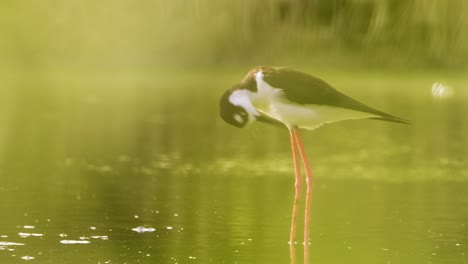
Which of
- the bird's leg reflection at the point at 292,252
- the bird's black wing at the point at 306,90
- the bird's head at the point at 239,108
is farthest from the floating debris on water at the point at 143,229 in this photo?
the bird's black wing at the point at 306,90

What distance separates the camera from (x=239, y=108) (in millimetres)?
8203

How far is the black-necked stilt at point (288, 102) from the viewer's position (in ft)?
26.1

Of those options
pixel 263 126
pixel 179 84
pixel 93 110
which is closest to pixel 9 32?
pixel 179 84

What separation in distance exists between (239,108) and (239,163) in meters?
5.36

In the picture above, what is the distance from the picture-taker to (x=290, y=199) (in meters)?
10.3

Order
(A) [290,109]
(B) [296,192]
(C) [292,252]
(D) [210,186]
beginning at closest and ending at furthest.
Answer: (C) [292,252] → (A) [290,109] → (B) [296,192] → (D) [210,186]

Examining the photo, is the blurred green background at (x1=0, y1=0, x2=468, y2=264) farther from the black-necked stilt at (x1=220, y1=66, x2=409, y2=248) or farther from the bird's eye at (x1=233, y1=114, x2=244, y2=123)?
the bird's eye at (x1=233, y1=114, x2=244, y2=123)

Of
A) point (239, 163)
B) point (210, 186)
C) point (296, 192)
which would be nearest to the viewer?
point (296, 192)

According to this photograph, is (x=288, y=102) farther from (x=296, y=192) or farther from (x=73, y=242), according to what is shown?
(x=73, y=242)

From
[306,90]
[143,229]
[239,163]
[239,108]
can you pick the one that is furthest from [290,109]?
[239,163]

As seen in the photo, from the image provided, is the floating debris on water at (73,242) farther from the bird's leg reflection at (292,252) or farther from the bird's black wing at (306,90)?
the bird's black wing at (306,90)

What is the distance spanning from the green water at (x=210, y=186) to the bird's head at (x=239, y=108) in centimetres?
74

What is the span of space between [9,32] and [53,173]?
30.2 m

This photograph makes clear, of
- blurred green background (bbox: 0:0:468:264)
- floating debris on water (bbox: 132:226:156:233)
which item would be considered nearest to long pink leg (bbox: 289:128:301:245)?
blurred green background (bbox: 0:0:468:264)
